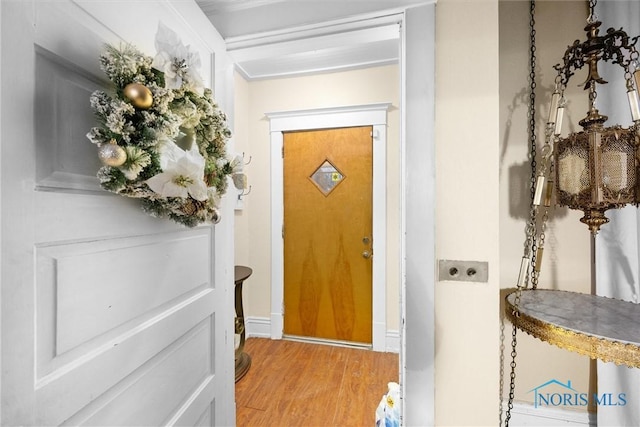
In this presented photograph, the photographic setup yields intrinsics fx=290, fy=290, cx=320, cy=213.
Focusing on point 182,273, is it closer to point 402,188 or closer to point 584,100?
point 402,188

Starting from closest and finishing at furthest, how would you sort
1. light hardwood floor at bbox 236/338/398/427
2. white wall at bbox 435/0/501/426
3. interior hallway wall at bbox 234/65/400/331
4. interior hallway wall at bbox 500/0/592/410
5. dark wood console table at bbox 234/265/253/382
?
white wall at bbox 435/0/501/426 < interior hallway wall at bbox 500/0/592/410 < light hardwood floor at bbox 236/338/398/427 < dark wood console table at bbox 234/265/253/382 < interior hallway wall at bbox 234/65/400/331

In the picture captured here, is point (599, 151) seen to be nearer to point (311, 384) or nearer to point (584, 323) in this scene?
point (584, 323)

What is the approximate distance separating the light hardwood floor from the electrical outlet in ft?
4.14

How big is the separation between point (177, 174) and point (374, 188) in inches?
86.4

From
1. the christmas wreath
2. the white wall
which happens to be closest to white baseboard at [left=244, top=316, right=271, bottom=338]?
the white wall

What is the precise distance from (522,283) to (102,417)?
4.56ft

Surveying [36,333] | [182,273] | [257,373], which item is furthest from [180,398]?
[257,373]

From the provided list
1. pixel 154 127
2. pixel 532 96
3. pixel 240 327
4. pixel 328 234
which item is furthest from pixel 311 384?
pixel 532 96

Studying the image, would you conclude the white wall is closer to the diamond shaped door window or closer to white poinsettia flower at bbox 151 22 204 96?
white poinsettia flower at bbox 151 22 204 96

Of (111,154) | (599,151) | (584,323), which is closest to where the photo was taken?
(111,154)

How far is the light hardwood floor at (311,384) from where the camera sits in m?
1.89

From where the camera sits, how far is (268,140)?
2.98m

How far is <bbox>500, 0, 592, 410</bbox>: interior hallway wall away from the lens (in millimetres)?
1371

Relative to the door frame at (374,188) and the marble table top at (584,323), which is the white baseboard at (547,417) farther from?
the door frame at (374,188)
